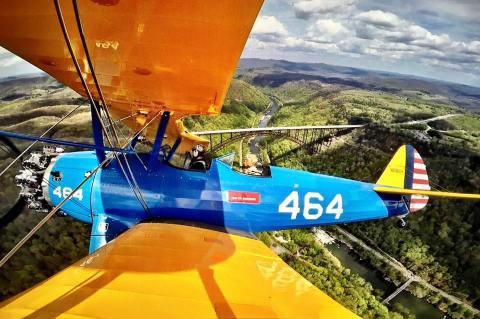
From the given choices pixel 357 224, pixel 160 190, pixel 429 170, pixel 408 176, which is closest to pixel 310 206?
pixel 160 190

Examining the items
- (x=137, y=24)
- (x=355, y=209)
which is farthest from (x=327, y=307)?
(x=355, y=209)

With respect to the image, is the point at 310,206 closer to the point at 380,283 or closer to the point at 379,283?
the point at 379,283

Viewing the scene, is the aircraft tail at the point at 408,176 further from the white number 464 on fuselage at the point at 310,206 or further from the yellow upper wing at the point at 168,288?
the yellow upper wing at the point at 168,288

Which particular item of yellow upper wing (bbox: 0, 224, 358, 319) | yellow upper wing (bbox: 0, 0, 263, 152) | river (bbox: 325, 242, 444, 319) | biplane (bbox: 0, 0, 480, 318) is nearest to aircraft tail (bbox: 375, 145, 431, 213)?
biplane (bbox: 0, 0, 480, 318)

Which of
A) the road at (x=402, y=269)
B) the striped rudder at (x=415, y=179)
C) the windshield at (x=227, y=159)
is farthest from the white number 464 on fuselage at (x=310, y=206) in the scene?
the road at (x=402, y=269)

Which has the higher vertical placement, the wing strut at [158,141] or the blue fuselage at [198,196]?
the wing strut at [158,141]

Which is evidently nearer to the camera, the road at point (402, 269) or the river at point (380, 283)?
the river at point (380, 283)
